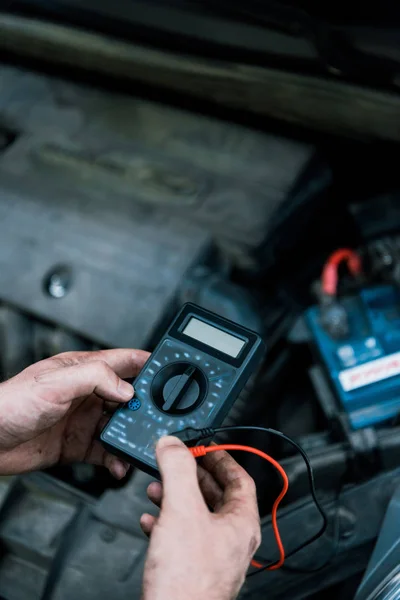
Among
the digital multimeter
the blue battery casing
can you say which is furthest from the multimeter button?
the blue battery casing

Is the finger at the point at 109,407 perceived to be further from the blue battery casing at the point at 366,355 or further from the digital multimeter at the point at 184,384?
the blue battery casing at the point at 366,355

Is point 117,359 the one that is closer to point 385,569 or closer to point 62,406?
point 62,406

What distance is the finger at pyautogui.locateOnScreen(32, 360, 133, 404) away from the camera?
0.78 m

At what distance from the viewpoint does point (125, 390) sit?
0.79 meters

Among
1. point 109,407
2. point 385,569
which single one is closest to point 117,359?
point 109,407

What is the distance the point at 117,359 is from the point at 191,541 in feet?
0.89

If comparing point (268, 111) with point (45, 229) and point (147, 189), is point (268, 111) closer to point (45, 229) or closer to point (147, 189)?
point (147, 189)

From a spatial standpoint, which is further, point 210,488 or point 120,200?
point 120,200

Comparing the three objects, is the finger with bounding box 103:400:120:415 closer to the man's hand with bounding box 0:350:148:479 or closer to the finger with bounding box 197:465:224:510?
the man's hand with bounding box 0:350:148:479

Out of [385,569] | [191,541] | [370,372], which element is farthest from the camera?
[370,372]

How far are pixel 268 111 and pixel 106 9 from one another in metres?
0.36

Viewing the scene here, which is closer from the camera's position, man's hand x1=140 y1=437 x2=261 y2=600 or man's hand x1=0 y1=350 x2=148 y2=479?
man's hand x1=140 y1=437 x2=261 y2=600

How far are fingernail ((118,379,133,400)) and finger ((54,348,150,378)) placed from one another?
5cm

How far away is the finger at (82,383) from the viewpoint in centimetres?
78
